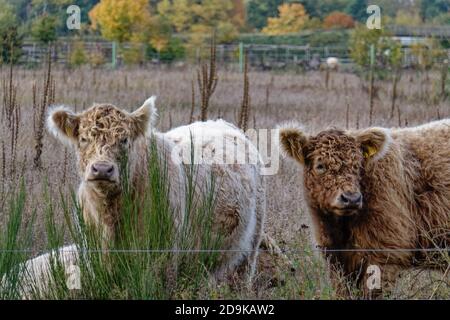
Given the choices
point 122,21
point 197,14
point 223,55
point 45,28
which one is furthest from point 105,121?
point 197,14

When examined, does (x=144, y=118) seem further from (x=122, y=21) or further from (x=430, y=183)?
(x=122, y=21)

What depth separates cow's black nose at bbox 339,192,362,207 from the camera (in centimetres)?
694

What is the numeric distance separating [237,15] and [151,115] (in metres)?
71.2

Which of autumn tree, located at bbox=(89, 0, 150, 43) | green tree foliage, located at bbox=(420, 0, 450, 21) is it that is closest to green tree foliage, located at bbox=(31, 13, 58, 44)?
autumn tree, located at bbox=(89, 0, 150, 43)

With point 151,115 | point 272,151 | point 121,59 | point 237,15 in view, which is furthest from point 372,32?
point 237,15

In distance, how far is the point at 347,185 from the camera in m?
7.07

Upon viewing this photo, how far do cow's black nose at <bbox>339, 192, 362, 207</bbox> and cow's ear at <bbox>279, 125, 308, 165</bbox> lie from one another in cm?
65

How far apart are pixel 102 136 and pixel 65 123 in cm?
46

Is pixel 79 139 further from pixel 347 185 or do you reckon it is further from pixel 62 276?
pixel 347 185

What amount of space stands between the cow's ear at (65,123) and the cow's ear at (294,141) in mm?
1585

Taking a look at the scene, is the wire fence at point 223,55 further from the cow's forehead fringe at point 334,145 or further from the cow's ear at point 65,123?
the cow's forehead fringe at point 334,145

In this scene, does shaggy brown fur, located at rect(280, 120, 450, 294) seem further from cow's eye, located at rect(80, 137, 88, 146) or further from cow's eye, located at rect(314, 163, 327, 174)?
cow's eye, located at rect(80, 137, 88, 146)

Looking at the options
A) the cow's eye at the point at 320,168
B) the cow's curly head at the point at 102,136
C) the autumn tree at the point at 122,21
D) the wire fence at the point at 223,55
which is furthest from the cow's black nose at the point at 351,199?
the autumn tree at the point at 122,21

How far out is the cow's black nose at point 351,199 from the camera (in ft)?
22.8
